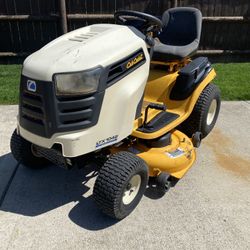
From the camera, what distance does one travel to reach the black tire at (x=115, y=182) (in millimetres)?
2451

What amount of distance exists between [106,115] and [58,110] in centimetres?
35

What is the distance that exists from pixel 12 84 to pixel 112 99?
3.92 meters

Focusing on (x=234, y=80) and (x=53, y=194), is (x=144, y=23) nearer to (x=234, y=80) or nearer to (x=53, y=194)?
(x=53, y=194)

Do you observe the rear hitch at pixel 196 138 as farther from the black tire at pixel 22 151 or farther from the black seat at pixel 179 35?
the black tire at pixel 22 151

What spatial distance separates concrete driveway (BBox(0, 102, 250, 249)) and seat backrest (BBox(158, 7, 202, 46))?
4.52ft

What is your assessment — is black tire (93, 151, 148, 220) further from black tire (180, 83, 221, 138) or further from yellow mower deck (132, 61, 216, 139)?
black tire (180, 83, 221, 138)

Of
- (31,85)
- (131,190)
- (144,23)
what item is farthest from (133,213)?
(144,23)

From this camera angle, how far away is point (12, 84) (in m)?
5.89

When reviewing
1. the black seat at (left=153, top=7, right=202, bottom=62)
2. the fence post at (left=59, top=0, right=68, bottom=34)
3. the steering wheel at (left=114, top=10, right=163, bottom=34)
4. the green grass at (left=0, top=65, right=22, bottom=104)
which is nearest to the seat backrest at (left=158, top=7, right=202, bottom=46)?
the black seat at (left=153, top=7, right=202, bottom=62)

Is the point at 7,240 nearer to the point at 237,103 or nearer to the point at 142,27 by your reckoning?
the point at 142,27

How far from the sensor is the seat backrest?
3797 mm

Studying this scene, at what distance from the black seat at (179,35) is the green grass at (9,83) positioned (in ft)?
8.18

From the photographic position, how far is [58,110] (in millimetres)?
2301

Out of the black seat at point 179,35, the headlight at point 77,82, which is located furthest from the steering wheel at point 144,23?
the headlight at point 77,82
